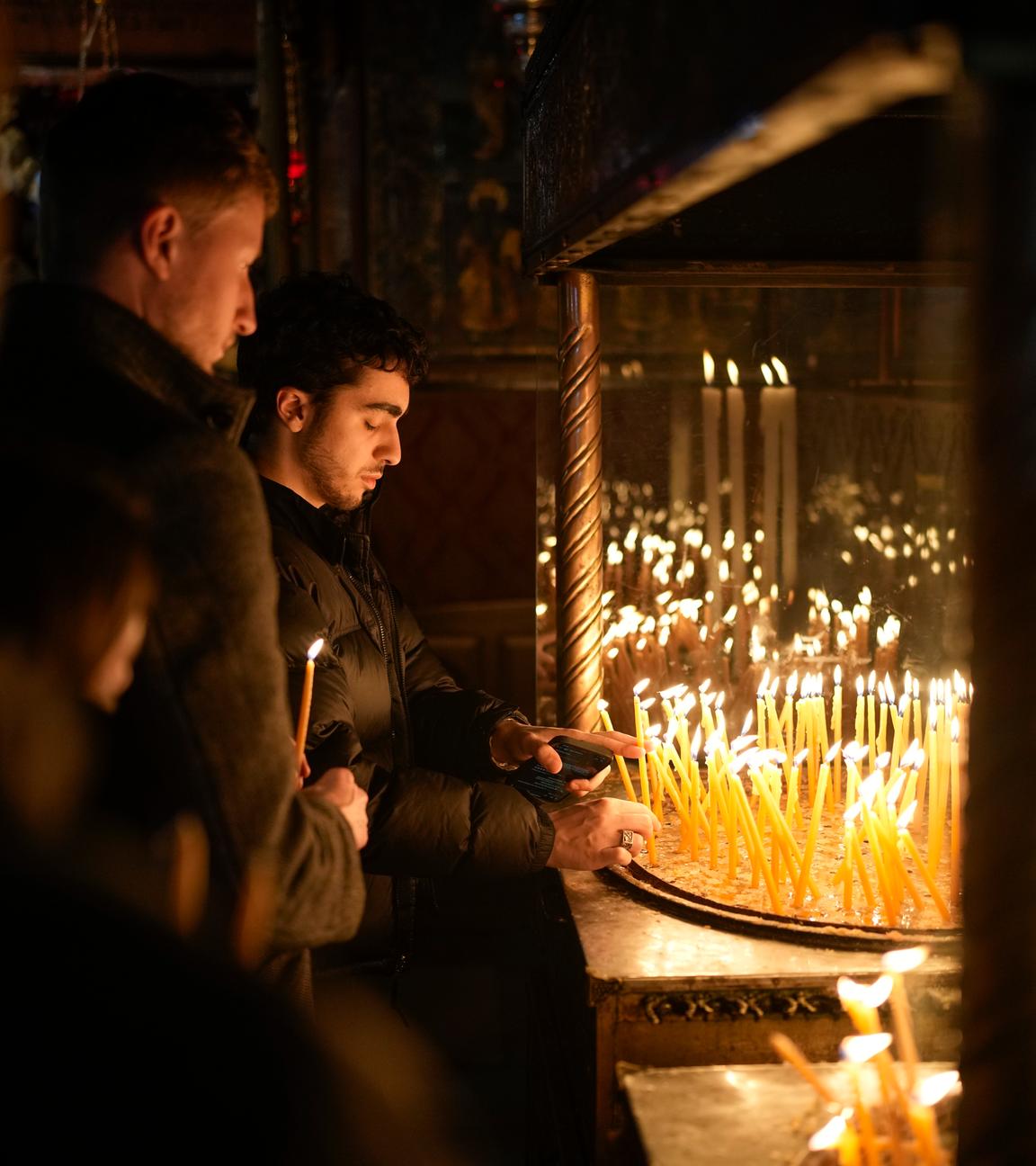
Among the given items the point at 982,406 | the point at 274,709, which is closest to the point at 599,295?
the point at 274,709

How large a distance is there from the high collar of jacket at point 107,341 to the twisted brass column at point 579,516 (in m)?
1.31

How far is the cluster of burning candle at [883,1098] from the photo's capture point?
41.5 inches

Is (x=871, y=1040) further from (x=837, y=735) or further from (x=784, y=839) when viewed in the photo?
(x=837, y=735)

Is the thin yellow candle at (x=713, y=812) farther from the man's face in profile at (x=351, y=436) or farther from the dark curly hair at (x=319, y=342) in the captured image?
the dark curly hair at (x=319, y=342)

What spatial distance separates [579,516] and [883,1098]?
1547 mm

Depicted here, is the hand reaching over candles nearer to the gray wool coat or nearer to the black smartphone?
the black smartphone

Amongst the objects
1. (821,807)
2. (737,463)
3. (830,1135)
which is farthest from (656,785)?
(737,463)

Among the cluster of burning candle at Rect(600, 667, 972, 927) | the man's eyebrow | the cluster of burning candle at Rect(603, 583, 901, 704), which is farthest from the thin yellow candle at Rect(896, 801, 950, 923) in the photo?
the cluster of burning candle at Rect(603, 583, 901, 704)

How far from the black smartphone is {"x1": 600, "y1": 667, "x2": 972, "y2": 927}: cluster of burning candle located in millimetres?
48

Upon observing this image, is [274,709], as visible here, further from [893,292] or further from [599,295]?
[893,292]

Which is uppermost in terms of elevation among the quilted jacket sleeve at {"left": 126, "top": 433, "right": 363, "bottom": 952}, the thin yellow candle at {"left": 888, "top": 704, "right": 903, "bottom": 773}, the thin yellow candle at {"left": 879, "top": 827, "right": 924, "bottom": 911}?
the quilted jacket sleeve at {"left": 126, "top": 433, "right": 363, "bottom": 952}

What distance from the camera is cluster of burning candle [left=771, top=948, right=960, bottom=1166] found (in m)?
1.05

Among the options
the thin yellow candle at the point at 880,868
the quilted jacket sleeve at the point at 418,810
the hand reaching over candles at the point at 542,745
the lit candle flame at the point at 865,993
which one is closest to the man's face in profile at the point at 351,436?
the quilted jacket sleeve at the point at 418,810

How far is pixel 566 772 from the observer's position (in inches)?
85.1
